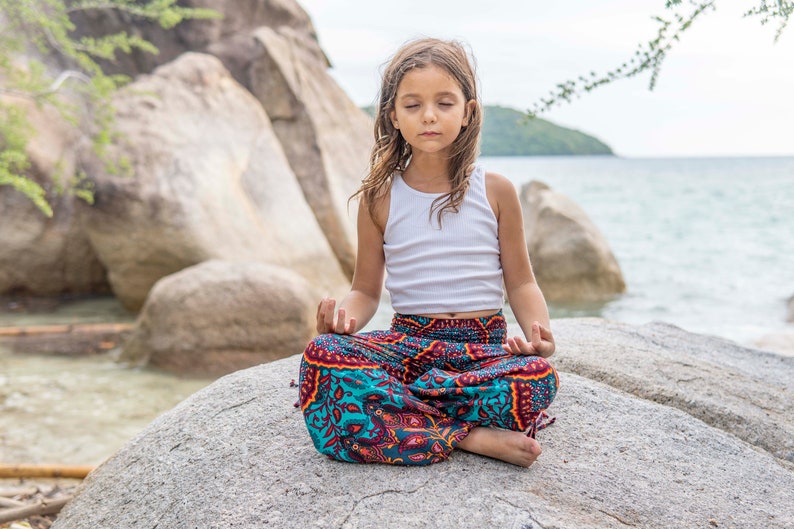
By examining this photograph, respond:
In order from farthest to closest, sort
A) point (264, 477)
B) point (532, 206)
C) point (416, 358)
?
point (532, 206) → point (416, 358) → point (264, 477)

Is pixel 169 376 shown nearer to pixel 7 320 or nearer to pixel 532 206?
pixel 7 320

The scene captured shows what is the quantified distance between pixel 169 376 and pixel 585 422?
12.6 feet

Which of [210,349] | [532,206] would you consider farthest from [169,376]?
→ [532,206]

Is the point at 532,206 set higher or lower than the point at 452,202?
lower

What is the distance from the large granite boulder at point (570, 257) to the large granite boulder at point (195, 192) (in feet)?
8.91

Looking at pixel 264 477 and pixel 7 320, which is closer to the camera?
pixel 264 477

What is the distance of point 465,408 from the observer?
7.39 feet

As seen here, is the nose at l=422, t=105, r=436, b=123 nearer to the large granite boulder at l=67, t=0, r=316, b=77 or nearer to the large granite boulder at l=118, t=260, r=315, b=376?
→ the large granite boulder at l=118, t=260, r=315, b=376

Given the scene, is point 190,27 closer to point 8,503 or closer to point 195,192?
point 195,192

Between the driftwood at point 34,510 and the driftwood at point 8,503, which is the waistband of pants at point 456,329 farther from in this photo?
the driftwood at point 8,503

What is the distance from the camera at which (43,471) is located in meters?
3.53

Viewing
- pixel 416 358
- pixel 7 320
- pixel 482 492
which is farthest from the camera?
pixel 7 320

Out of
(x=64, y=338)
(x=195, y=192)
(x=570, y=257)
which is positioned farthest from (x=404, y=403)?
(x=570, y=257)

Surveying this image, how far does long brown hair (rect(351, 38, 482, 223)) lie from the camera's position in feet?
8.22
